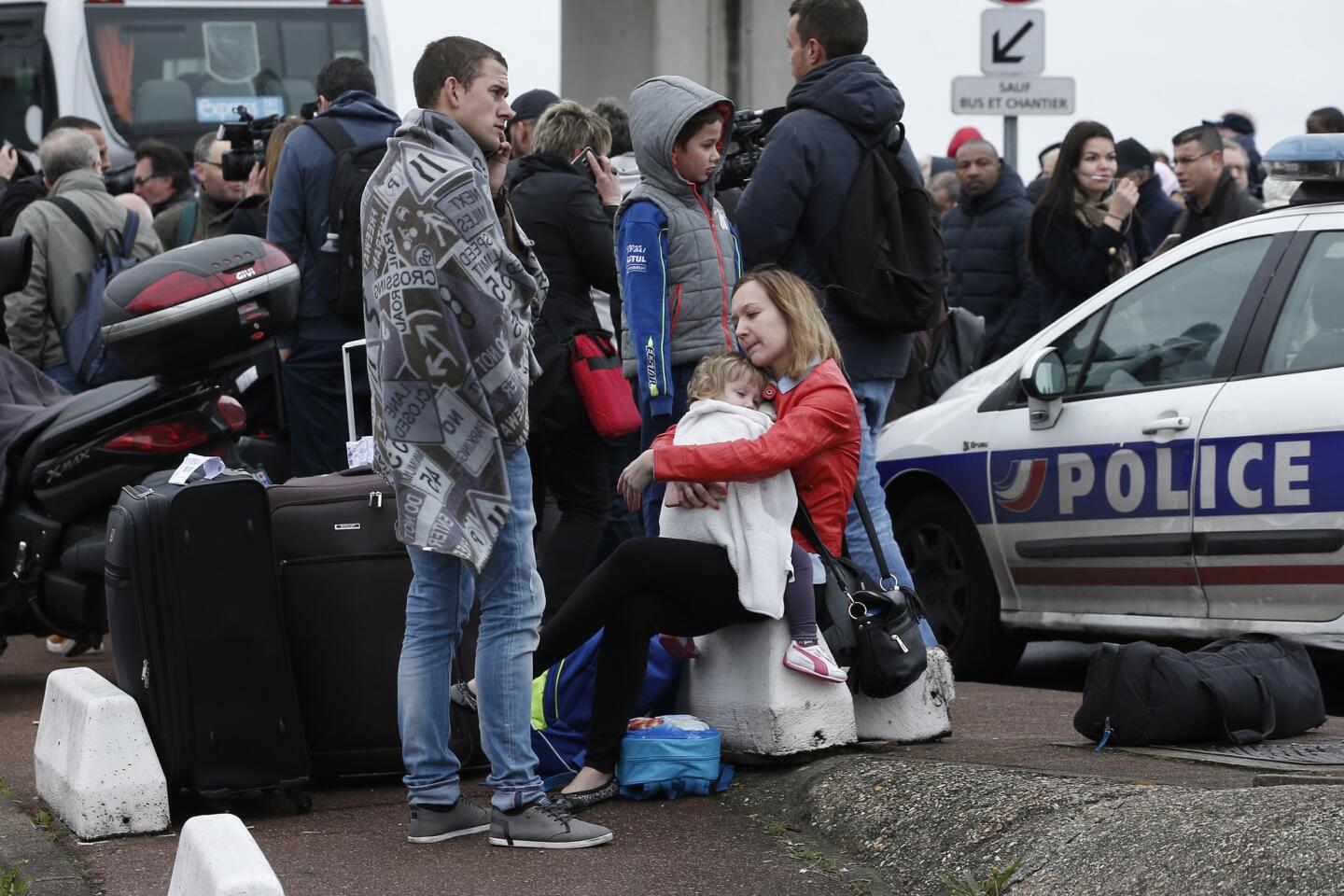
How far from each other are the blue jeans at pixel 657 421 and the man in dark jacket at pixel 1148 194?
5130 mm

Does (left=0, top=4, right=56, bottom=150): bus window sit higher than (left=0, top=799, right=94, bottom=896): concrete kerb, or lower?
higher

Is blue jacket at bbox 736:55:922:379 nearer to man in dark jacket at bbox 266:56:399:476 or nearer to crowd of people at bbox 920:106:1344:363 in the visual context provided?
man in dark jacket at bbox 266:56:399:476

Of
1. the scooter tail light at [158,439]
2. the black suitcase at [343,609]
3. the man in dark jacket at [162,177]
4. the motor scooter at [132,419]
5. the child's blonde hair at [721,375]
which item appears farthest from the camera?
the man in dark jacket at [162,177]

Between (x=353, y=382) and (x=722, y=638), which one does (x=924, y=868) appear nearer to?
(x=722, y=638)

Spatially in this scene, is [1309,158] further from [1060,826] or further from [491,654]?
[491,654]

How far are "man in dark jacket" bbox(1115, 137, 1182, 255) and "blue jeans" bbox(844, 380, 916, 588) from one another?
4.49m

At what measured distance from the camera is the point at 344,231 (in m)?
7.25

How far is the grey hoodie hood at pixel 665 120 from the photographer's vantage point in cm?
588

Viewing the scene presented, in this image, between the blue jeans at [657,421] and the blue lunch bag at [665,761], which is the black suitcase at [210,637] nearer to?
the blue lunch bag at [665,761]

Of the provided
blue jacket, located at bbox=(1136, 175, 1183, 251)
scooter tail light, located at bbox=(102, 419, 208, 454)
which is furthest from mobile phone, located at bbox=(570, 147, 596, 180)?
blue jacket, located at bbox=(1136, 175, 1183, 251)

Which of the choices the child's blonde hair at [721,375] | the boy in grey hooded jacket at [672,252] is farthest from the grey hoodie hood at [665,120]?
the child's blonde hair at [721,375]

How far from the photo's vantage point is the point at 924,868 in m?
4.38

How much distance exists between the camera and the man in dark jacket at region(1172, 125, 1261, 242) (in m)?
9.51

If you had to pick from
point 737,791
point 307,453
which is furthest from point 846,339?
point 307,453
